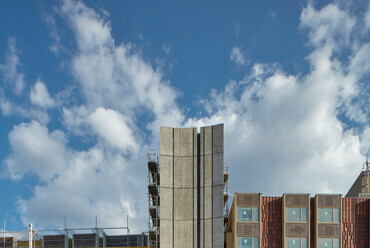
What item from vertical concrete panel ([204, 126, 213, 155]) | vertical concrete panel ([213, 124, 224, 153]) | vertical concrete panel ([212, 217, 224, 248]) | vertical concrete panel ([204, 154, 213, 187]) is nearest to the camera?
vertical concrete panel ([212, 217, 224, 248])

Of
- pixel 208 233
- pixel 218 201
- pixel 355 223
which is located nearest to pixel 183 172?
pixel 218 201

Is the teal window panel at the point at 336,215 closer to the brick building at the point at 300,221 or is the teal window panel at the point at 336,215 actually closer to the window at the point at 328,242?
the brick building at the point at 300,221

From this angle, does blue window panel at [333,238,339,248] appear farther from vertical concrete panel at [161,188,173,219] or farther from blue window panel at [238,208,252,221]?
vertical concrete panel at [161,188,173,219]

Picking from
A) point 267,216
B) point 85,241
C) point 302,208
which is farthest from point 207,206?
point 85,241

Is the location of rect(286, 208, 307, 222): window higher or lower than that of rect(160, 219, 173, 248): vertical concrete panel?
higher

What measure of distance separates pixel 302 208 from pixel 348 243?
19.6ft

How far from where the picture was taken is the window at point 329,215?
51.6 metres

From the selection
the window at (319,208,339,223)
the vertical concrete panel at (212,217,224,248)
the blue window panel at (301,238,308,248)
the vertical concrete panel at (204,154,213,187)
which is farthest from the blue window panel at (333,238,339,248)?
the vertical concrete panel at (204,154,213,187)

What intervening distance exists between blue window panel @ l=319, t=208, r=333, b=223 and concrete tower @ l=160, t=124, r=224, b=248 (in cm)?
1064

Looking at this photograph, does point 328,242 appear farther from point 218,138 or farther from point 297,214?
point 218,138

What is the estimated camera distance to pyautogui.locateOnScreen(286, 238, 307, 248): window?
51156mm

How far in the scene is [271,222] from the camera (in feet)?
170

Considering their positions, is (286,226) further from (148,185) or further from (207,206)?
(148,185)

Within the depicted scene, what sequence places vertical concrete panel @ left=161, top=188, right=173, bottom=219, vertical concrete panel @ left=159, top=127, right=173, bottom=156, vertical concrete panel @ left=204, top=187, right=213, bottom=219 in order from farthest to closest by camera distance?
1. vertical concrete panel @ left=159, top=127, right=173, bottom=156
2. vertical concrete panel @ left=161, top=188, right=173, bottom=219
3. vertical concrete panel @ left=204, top=187, right=213, bottom=219
